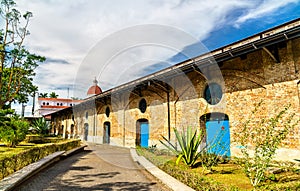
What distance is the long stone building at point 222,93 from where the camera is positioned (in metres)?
7.30

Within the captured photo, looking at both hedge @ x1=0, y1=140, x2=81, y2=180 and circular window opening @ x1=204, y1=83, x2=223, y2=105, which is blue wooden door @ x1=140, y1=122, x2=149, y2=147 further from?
hedge @ x1=0, y1=140, x2=81, y2=180

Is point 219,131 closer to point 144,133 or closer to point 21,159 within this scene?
point 144,133

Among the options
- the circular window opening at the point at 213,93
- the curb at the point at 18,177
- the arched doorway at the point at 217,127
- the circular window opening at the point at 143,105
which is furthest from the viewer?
the circular window opening at the point at 143,105

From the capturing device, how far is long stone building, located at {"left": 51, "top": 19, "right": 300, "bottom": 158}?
7.30 metres

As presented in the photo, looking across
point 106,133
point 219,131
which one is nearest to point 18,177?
point 219,131

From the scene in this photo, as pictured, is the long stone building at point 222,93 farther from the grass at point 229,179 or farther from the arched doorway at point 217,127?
the grass at point 229,179

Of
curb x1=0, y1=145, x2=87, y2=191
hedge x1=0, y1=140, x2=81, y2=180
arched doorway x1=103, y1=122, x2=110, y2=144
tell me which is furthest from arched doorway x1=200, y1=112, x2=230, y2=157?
arched doorway x1=103, y1=122, x2=110, y2=144

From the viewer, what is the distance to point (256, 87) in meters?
8.27

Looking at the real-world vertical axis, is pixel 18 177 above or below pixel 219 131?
below

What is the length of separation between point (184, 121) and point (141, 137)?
477 cm

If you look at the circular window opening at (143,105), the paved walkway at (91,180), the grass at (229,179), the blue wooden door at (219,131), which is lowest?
the paved walkway at (91,180)

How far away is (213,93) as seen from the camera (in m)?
9.98

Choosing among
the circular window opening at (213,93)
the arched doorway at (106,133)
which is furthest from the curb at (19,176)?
the arched doorway at (106,133)

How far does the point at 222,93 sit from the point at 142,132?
713 centimetres
